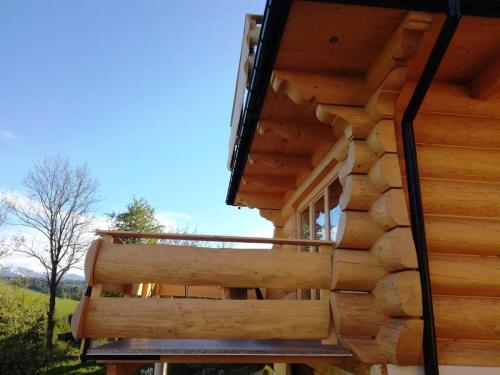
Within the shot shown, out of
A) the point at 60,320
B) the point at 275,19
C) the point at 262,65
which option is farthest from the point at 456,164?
the point at 60,320

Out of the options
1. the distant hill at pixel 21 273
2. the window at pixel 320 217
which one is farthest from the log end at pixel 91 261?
the distant hill at pixel 21 273

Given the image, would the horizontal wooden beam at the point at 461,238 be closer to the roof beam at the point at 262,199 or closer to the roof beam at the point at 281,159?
the roof beam at the point at 281,159

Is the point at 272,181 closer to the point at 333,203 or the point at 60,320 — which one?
the point at 333,203

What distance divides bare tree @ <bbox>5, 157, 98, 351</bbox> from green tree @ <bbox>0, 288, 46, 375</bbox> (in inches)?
29.8

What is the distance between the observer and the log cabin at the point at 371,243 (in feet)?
9.05

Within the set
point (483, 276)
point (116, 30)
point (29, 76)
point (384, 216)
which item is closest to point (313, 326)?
point (384, 216)

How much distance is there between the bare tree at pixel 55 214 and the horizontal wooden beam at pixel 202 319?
50.1 feet

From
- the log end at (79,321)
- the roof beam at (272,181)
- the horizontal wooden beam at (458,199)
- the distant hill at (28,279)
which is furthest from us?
the distant hill at (28,279)

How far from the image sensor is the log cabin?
9.05 ft

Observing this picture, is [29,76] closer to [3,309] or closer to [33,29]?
[33,29]

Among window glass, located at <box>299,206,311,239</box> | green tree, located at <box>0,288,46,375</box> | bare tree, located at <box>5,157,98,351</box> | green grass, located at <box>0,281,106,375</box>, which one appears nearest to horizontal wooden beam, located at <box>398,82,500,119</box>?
window glass, located at <box>299,206,311,239</box>

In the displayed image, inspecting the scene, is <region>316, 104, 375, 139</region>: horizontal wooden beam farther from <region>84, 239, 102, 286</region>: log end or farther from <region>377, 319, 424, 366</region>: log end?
<region>84, 239, 102, 286</region>: log end

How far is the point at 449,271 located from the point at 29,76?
20959 mm

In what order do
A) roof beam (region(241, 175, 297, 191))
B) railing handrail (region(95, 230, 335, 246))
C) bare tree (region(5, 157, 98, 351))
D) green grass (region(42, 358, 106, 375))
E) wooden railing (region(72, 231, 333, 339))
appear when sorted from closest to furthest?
wooden railing (region(72, 231, 333, 339)) → railing handrail (region(95, 230, 335, 246)) → roof beam (region(241, 175, 297, 191)) → green grass (region(42, 358, 106, 375)) → bare tree (region(5, 157, 98, 351))
